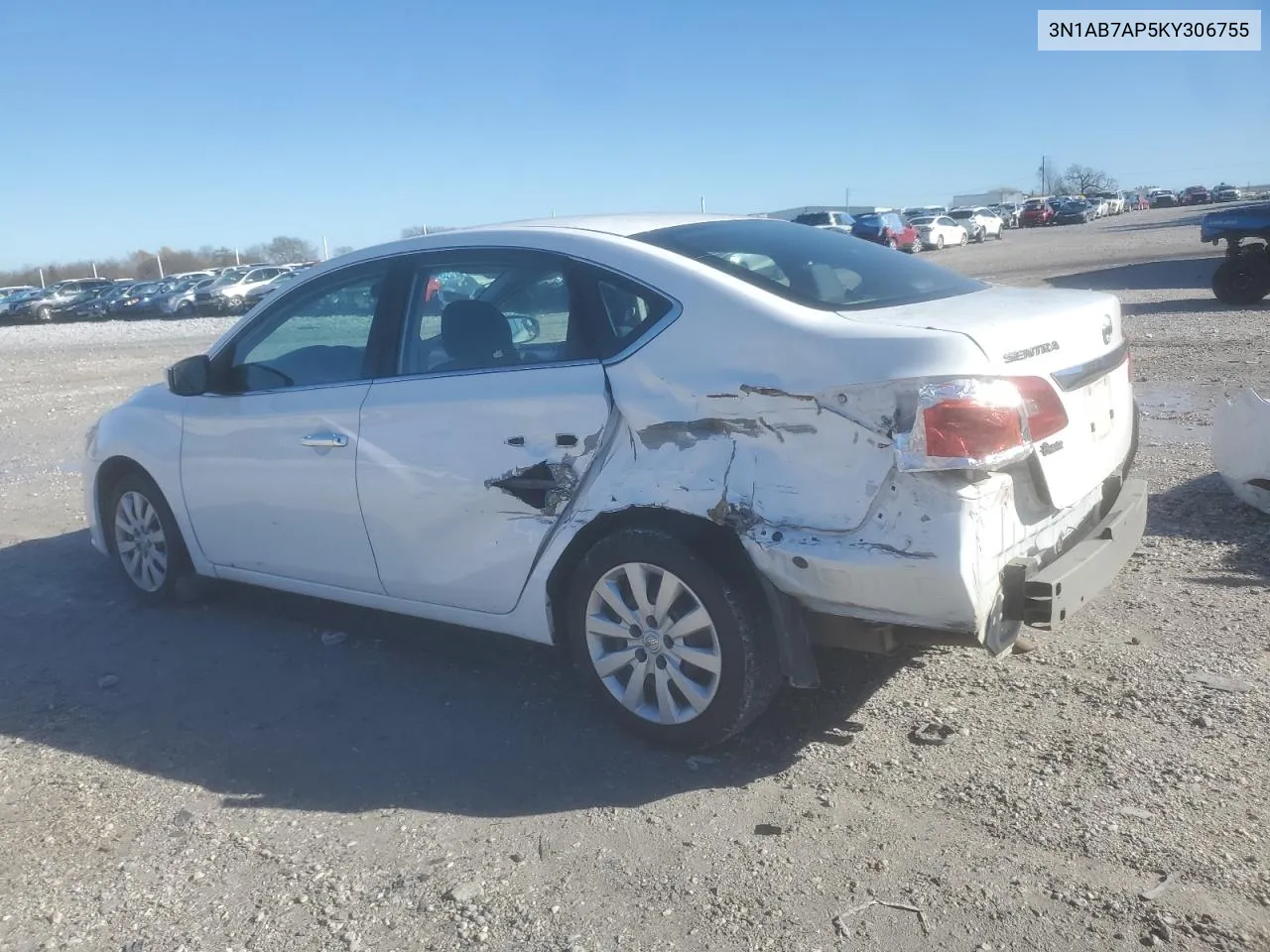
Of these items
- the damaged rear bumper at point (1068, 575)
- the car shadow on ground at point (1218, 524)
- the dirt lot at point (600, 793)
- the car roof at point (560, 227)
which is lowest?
the dirt lot at point (600, 793)

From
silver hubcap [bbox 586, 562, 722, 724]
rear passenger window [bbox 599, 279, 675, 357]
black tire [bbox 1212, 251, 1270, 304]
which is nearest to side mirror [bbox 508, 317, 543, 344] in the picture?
rear passenger window [bbox 599, 279, 675, 357]

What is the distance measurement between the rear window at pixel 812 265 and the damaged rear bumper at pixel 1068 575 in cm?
100

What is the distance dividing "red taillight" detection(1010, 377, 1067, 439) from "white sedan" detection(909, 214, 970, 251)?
151 ft

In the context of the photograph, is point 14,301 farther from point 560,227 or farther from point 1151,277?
point 560,227

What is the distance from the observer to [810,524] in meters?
3.46

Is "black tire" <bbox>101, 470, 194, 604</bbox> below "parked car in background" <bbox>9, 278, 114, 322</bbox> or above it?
below

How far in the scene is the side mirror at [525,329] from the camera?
415 cm

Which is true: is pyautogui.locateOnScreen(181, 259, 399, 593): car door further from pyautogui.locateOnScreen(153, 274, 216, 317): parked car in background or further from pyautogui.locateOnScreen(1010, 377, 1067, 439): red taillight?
pyautogui.locateOnScreen(153, 274, 216, 317): parked car in background

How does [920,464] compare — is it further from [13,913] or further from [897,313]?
[13,913]

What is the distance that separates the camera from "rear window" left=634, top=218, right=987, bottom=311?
389cm

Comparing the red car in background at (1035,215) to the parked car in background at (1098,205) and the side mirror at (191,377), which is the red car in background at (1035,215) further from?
the side mirror at (191,377)

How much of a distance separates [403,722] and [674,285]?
191 cm

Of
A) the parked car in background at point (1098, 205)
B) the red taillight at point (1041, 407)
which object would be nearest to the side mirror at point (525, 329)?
the red taillight at point (1041, 407)

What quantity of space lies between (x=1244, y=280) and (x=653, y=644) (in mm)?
15423
